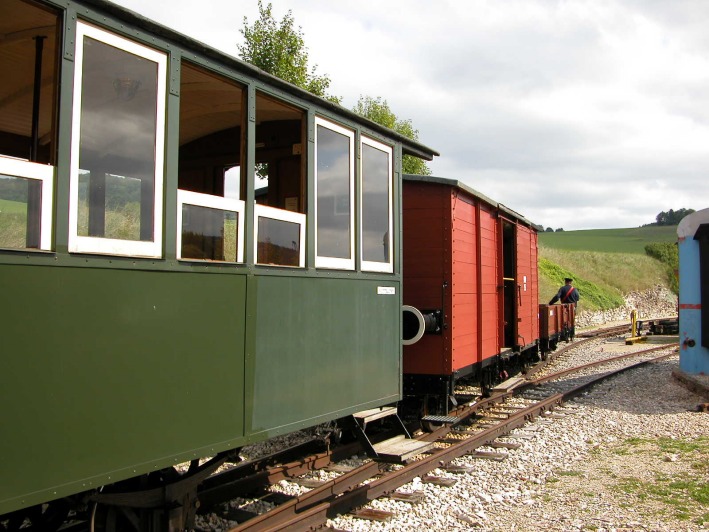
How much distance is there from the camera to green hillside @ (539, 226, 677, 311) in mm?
35781

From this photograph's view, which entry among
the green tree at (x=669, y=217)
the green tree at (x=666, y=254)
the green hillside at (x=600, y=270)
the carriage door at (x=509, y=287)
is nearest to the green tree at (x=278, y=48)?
the carriage door at (x=509, y=287)

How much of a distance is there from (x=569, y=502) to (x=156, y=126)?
4.54 metres

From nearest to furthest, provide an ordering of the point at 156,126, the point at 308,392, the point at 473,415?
the point at 156,126 < the point at 308,392 < the point at 473,415

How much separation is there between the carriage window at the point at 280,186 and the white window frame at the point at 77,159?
815 millimetres

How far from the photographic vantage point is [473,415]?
8750mm

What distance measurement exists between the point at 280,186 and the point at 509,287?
24.1 ft

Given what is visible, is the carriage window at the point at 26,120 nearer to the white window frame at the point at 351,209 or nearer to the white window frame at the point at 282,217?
the white window frame at the point at 282,217

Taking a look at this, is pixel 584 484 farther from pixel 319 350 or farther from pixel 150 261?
pixel 150 261

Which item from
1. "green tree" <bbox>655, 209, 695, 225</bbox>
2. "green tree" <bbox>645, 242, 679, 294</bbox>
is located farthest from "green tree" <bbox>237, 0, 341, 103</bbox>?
"green tree" <bbox>655, 209, 695, 225</bbox>

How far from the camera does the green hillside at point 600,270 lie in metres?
35.8

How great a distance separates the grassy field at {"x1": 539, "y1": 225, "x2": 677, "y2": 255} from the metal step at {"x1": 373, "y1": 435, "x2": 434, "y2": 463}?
165 feet

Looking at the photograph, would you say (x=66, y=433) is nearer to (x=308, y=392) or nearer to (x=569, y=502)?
(x=308, y=392)

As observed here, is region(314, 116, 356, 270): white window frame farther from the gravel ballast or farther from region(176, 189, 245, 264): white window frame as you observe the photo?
the gravel ballast

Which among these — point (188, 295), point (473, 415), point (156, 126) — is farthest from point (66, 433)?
point (473, 415)
